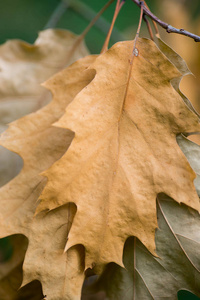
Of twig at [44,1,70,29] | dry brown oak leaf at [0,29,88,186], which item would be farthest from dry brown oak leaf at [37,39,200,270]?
twig at [44,1,70,29]

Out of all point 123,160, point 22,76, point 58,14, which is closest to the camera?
point 123,160

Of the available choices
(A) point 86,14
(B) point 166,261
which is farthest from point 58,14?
(B) point 166,261

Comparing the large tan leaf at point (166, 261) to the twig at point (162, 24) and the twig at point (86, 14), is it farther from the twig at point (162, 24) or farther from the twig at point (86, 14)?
the twig at point (86, 14)

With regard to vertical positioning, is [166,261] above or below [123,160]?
below

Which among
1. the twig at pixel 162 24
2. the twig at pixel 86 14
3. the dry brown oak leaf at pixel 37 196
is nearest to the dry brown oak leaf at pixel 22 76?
the dry brown oak leaf at pixel 37 196

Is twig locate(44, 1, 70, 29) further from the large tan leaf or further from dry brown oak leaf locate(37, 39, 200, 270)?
the large tan leaf

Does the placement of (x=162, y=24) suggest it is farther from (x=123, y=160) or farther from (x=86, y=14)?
(x=86, y=14)

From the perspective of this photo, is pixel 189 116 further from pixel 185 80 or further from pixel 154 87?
pixel 185 80
